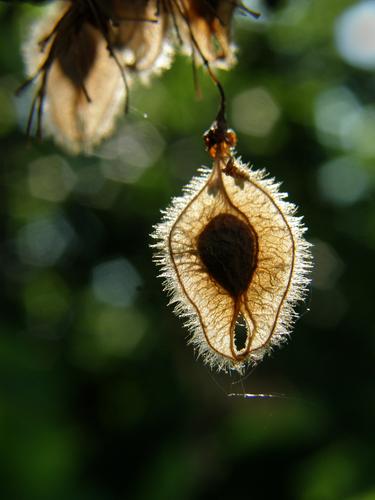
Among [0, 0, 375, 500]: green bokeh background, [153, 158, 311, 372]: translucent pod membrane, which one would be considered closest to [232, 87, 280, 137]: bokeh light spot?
[0, 0, 375, 500]: green bokeh background

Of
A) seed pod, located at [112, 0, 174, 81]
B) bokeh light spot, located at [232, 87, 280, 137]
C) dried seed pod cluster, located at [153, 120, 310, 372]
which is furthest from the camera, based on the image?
bokeh light spot, located at [232, 87, 280, 137]

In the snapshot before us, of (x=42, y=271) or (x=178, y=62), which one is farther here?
(x=42, y=271)

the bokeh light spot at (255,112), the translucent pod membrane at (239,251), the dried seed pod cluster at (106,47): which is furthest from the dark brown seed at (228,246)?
the bokeh light spot at (255,112)

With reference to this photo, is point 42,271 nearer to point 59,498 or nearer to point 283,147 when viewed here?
point 59,498

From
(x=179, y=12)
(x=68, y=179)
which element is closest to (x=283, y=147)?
Answer: (x=68, y=179)

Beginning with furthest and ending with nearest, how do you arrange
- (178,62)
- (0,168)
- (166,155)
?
1. (0,168)
2. (166,155)
3. (178,62)

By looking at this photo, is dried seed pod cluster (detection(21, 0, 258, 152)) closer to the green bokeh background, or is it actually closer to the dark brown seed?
the dark brown seed

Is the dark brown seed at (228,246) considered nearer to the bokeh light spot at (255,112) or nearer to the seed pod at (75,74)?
the seed pod at (75,74)

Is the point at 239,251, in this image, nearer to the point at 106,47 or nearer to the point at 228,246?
the point at 228,246

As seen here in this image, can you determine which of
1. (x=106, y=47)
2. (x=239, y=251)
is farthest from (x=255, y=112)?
(x=239, y=251)
